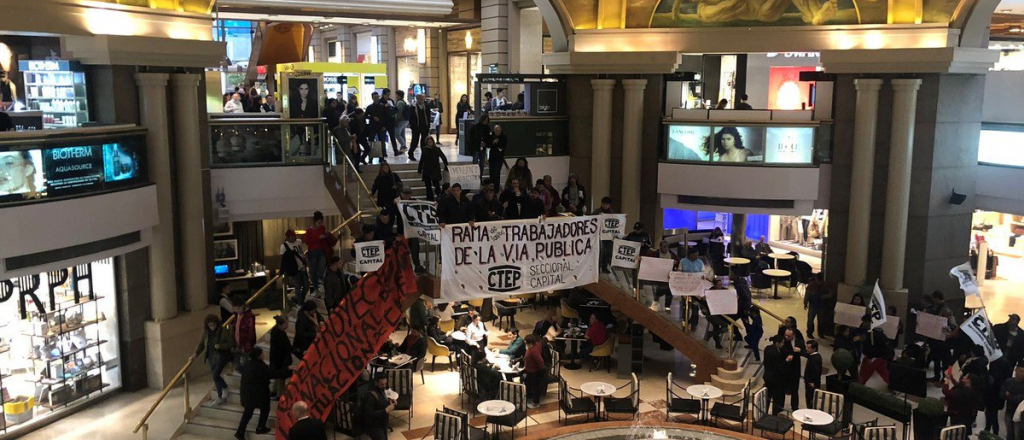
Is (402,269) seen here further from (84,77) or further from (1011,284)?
(1011,284)

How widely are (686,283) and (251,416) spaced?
7.96m

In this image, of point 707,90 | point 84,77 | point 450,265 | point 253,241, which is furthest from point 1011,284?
point 84,77

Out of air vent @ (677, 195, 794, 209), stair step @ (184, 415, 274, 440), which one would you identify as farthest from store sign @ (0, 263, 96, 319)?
air vent @ (677, 195, 794, 209)

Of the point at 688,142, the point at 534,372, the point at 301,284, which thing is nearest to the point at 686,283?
the point at 534,372

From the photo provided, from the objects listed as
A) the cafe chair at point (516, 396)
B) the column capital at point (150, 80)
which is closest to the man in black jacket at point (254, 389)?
the cafe chair at point (516, 396)

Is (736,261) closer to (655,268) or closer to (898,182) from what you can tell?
(898,182)

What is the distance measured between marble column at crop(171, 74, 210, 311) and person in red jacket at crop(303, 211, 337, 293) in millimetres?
3170

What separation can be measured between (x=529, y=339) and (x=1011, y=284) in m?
16.9

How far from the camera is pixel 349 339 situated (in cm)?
1385

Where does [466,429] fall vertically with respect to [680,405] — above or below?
above

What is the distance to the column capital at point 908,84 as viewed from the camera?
20219 millimetres

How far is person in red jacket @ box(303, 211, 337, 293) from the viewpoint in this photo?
54.4 ft

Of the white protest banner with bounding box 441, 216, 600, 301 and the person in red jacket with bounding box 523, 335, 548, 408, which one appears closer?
the white protest banner with bounding box 441, 216, 600, 301

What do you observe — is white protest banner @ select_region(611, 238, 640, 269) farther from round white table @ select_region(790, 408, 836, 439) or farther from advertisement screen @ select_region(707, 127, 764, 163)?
advertisement screen @ select_region(707, 127, 764, 163)
